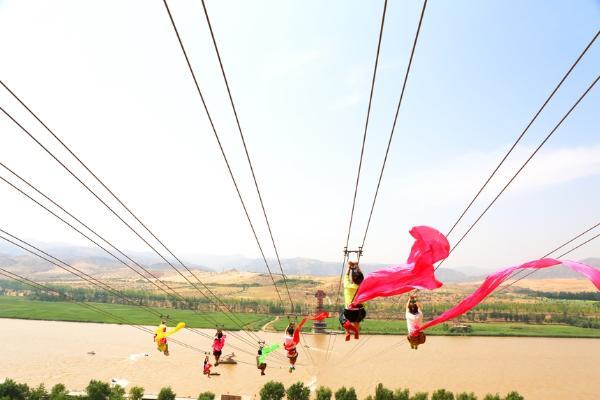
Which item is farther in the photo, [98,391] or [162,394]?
[162,394]

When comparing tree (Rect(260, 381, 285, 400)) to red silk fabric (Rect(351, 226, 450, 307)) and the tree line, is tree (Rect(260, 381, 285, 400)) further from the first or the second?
red silk fabric (Rect(351, 226, 450, 307))

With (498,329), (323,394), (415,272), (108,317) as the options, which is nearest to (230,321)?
(108,317)

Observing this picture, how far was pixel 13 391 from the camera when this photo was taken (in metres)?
20.3

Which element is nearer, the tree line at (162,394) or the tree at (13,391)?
the tree at (13,391)

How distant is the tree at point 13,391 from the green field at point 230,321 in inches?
1356

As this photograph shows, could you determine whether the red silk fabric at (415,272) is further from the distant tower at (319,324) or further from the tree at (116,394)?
the distant tower at (319,324)

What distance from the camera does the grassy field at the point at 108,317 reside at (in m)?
63.0

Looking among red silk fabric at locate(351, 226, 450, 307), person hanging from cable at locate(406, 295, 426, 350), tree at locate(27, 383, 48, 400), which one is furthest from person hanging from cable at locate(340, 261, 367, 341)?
tree at locate(27, 383, 48, 400)

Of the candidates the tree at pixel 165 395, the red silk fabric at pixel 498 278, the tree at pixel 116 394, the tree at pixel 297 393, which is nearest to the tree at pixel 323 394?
the tree at pixel 297 393

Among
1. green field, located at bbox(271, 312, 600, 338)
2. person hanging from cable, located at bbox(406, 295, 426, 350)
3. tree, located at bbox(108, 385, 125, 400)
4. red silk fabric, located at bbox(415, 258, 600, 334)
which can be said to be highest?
red silk fabric, located at bbox(415, 258, 600, 334)

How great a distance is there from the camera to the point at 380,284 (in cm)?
684

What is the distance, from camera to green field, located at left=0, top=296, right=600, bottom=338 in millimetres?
56375

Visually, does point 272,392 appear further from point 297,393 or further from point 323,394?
point 323,394

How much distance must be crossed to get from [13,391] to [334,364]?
28212mm
